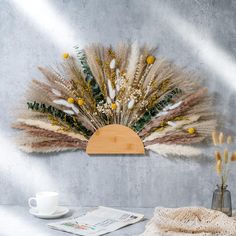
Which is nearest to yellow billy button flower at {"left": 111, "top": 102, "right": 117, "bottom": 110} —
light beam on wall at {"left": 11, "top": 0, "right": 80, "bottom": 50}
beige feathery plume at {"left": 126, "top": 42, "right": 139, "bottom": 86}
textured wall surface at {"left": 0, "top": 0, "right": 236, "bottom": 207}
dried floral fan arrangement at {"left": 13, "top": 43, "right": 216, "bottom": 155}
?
dried floral fan arrangement at {"left": 13, "top": 43, "right": 216, "bottom": 155}

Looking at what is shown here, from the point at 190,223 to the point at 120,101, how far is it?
27.9 inches

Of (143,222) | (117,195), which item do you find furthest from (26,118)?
(143,222)

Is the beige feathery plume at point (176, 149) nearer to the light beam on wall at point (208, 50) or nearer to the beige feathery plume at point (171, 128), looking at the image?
the beige feathery plume at point (171, 128)

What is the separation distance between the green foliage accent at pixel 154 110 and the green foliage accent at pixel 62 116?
0.25 metres

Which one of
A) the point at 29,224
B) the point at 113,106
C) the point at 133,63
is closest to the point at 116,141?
the point at 113,106

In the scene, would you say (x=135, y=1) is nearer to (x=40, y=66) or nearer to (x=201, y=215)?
(x=40, y=66)

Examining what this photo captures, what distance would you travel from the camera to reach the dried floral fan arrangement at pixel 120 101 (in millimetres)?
2303

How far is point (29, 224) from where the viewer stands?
2080 mm

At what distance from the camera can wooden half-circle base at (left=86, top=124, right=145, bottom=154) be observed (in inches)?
92.0

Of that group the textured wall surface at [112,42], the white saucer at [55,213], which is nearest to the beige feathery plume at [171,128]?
the textured wall surface at [112,42]

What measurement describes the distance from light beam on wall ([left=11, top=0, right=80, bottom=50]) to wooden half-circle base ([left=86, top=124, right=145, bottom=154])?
1.55ft

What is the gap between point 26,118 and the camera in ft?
7.82

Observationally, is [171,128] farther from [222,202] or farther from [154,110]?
[222,202]

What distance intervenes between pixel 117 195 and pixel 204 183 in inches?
17.6
